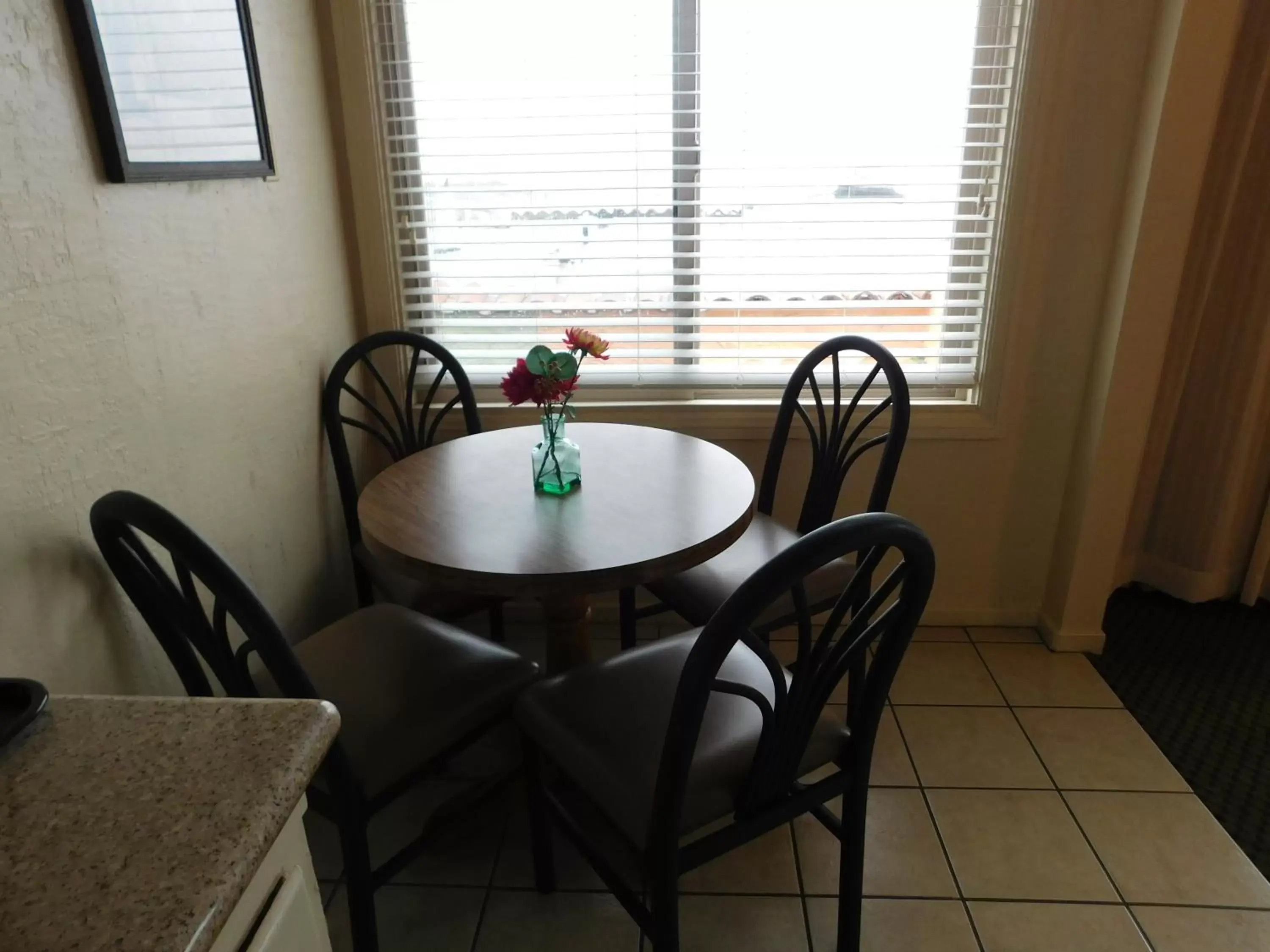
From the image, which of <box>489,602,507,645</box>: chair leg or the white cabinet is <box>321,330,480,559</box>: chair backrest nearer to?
<box>489,602,507,645</box>: chair leg

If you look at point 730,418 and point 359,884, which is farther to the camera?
point 730,418

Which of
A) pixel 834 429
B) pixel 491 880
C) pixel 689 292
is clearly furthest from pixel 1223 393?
pixel 491 880

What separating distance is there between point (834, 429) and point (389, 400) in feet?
3.93

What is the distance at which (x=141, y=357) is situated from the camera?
1266 millimetres

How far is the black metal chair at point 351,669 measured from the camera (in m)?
1.07

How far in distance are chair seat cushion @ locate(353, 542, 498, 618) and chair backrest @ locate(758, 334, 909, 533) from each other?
0.79 metres

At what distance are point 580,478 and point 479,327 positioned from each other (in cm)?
85

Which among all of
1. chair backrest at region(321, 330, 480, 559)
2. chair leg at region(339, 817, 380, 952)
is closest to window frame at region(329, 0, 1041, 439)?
chair backrest at region(321, 330, 480, 559)

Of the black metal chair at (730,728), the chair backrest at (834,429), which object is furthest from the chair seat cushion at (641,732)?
the chair backrest at (834,429)

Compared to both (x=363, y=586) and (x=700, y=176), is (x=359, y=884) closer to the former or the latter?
(x=363, y=586)

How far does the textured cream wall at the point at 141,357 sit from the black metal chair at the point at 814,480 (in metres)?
0.86

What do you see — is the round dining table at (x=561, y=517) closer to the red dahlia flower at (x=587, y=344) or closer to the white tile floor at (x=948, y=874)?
the red dahlia flower at (x=587, y=344)

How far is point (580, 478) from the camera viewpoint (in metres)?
1.65

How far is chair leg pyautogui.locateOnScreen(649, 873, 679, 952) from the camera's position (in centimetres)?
115
